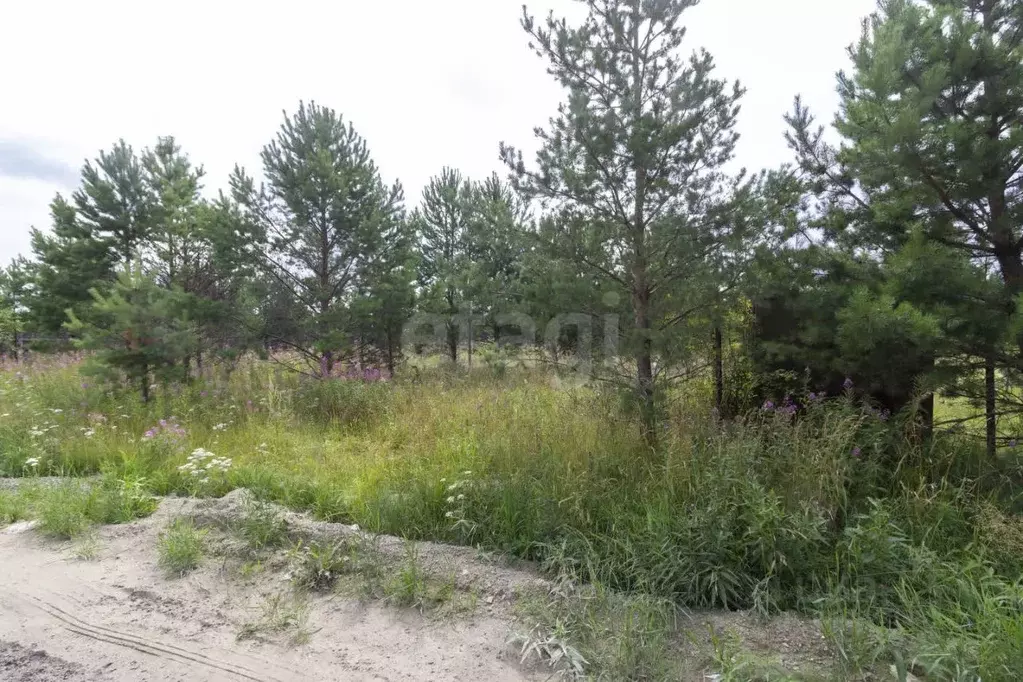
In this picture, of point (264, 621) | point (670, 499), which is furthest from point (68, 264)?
point (670, 499)

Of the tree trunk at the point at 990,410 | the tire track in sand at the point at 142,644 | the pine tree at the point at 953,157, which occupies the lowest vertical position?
the tire track in sand at the point at 142,644

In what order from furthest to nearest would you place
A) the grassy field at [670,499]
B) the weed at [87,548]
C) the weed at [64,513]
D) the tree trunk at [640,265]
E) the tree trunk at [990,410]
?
the tree trunk at [640,265] → the tree trunk at [990,410] → the weed at [64,513] → the weed at [87,548] → the grassy field at [670,499]

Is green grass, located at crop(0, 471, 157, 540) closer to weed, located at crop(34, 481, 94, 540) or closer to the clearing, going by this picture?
weed, located at crop(34, 481, 94, 540)

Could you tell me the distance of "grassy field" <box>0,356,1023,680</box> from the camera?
2.36 metres

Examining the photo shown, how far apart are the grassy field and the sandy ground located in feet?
1.00

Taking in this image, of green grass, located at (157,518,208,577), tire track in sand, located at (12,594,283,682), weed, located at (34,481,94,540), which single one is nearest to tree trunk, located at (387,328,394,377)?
weed, located at (34,481,94,540)

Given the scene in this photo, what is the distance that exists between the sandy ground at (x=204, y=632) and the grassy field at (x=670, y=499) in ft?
1.00

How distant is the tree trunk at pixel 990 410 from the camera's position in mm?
3705

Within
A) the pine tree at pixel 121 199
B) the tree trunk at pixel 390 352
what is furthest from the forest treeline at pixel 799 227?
the pine tree at pixel 121 199

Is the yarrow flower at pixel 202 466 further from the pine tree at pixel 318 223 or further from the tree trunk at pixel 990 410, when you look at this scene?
the tree trunk at pixel 990 410

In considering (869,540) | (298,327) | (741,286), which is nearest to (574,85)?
(741,286)

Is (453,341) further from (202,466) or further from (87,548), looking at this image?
(87,548)

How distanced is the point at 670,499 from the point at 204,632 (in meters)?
2.55

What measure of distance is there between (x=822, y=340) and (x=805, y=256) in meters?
0.73
